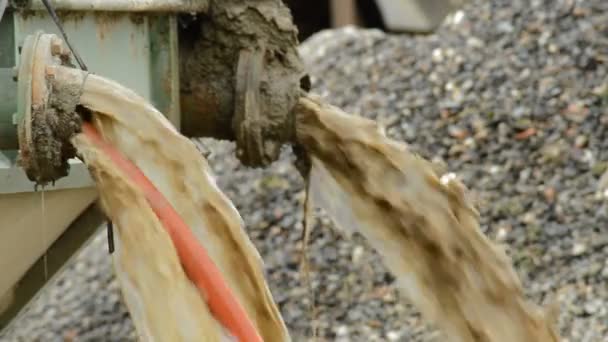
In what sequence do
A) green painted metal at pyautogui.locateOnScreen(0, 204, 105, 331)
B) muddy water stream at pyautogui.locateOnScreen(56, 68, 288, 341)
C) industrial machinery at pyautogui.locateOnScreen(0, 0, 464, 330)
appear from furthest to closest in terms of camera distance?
green painted metal at pyautogui.locateOnScreen(0, 204, 105, 331) → industrial machinery at pyautogui.locateOnScreen(0, 0, 464, 330) → muddy water stream at pyautogui.locateOnScreen(56, 68, 288, 341)

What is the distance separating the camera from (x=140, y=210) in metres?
2.27

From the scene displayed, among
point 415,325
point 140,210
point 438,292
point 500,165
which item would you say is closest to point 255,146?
point 438,292

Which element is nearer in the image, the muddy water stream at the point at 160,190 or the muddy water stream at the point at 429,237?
the muddy water stream at the point at 160,190

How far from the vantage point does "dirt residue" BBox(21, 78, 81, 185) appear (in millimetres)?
2371

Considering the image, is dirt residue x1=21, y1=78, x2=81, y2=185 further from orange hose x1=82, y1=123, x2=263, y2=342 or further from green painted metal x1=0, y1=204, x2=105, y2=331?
green painted metal x1=0, y1=204, x2=105, y2=331

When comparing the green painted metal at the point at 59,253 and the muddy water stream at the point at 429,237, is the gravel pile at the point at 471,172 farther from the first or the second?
the green painted metal at the point at 59,253

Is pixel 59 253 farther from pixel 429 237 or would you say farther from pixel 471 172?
pixel 471 172

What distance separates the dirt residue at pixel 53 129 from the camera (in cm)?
237

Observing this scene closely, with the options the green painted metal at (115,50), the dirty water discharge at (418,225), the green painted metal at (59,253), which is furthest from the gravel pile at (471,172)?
the green painted metal at (115,50)

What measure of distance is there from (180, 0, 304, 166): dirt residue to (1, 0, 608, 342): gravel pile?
58.6 inches

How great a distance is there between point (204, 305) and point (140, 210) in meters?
0.21

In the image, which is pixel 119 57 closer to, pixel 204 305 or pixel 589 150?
pixel 204 305

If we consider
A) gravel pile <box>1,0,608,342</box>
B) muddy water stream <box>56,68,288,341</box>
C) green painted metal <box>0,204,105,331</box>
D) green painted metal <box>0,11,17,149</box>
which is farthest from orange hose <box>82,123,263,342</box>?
gravel pile <box>1,0,608,342</box>

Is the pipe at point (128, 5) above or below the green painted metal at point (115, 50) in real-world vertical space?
above
